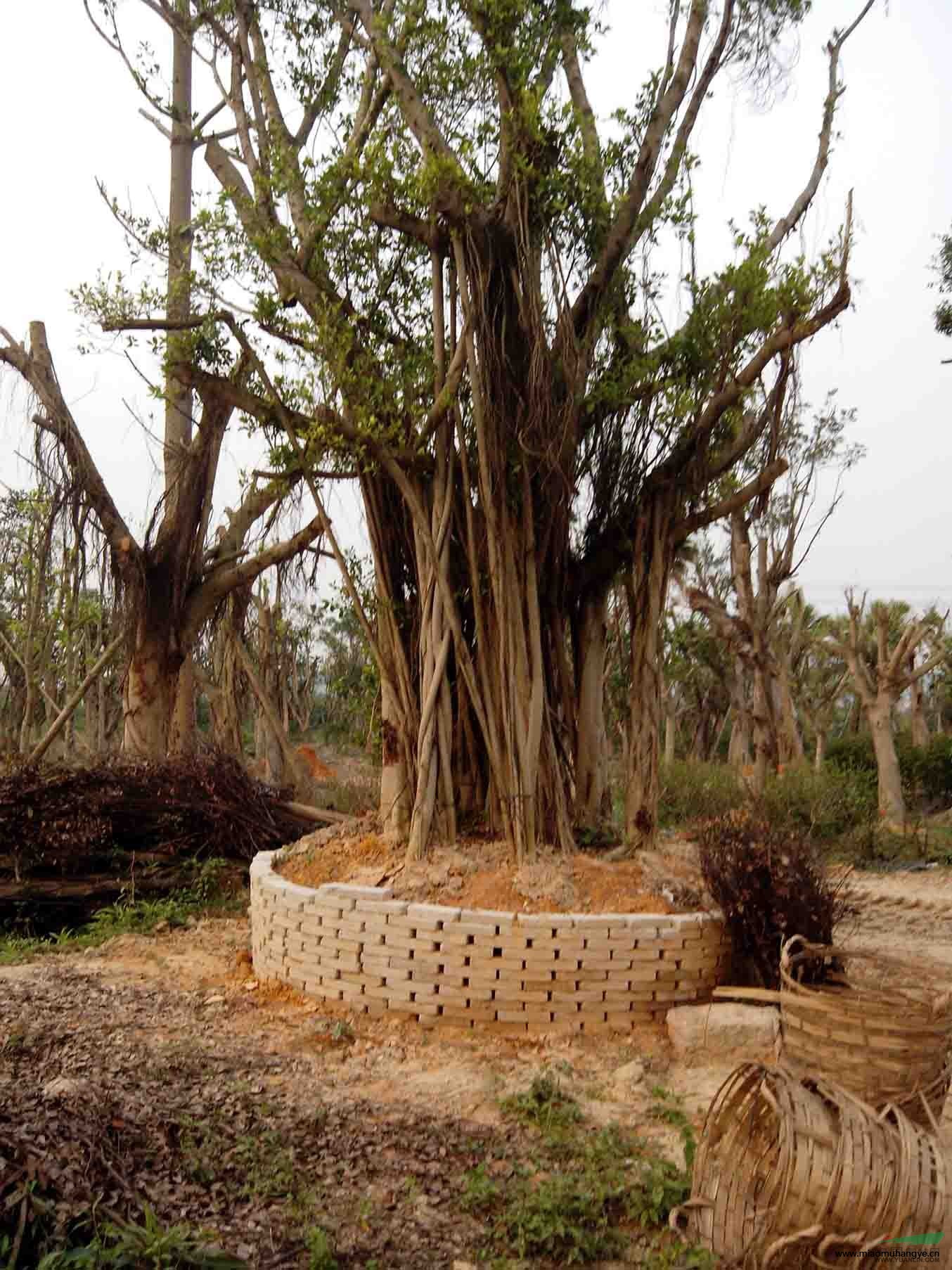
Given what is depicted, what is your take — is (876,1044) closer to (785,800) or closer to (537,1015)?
(537,1015)

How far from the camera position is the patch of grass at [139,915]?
23.6 ft

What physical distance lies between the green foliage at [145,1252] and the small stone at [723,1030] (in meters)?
2.55

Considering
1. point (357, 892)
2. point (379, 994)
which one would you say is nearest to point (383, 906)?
point (357, 892)

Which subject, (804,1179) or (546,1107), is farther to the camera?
(546,1107)

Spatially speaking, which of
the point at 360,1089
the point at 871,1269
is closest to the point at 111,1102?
the point at 360,1089

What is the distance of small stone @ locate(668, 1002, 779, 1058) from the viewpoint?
506cm

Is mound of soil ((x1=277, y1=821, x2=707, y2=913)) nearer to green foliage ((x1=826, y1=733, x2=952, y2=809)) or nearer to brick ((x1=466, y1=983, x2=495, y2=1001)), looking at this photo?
brick ((x1=466, y1=983, x2=495, y2=1001))

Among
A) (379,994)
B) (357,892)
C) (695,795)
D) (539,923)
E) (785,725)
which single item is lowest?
(379,994)

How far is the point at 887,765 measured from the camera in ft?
48.0

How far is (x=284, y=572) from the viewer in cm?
1058

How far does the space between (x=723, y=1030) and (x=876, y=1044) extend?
47.0 inches

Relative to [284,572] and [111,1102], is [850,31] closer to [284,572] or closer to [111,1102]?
[284,572]

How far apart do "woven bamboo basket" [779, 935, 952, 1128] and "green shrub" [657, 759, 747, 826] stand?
7.06 meters

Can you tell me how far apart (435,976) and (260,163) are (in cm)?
530
